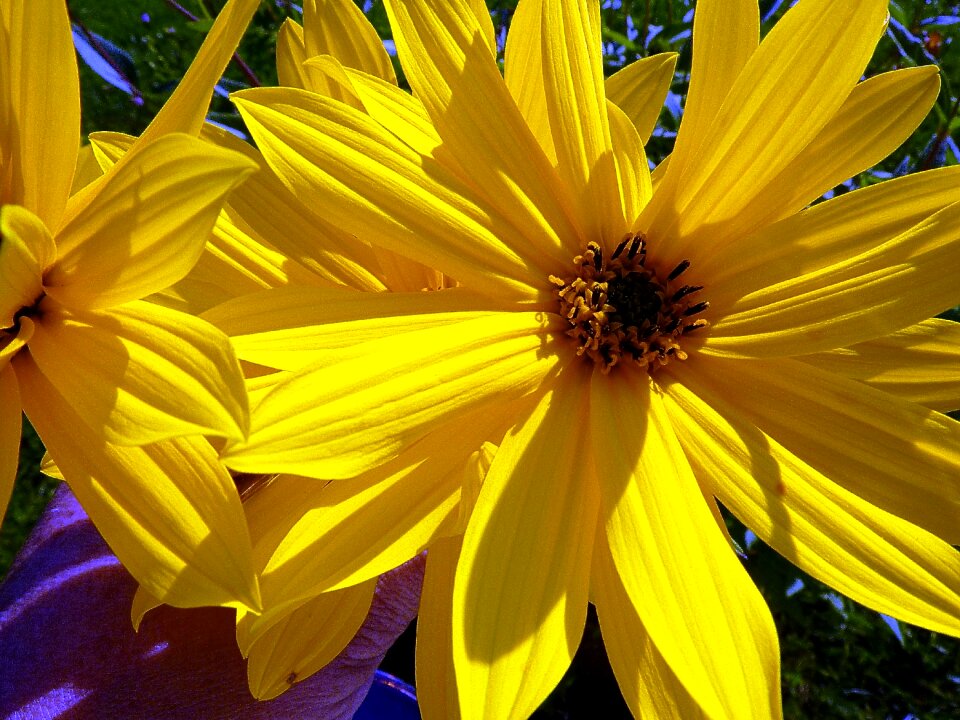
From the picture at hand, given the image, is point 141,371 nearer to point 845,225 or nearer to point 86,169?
point 86,169

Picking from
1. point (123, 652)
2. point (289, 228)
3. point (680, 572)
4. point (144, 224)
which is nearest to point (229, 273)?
point (289, 228)

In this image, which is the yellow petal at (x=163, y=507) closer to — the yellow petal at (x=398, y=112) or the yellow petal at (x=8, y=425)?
the yellow petal at (x=8, y=425)

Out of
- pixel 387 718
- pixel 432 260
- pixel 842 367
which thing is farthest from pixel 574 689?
pixel 432 260

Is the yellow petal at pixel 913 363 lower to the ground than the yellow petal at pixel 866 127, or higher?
lower

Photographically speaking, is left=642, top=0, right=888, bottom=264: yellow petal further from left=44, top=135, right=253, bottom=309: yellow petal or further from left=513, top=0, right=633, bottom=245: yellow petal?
left=44, top=135, right=253, bottom=309: yellow petal

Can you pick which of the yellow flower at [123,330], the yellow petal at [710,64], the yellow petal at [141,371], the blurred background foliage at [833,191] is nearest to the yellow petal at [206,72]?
the yellow flower at [123,330]

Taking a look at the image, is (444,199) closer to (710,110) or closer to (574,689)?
(710,110)
